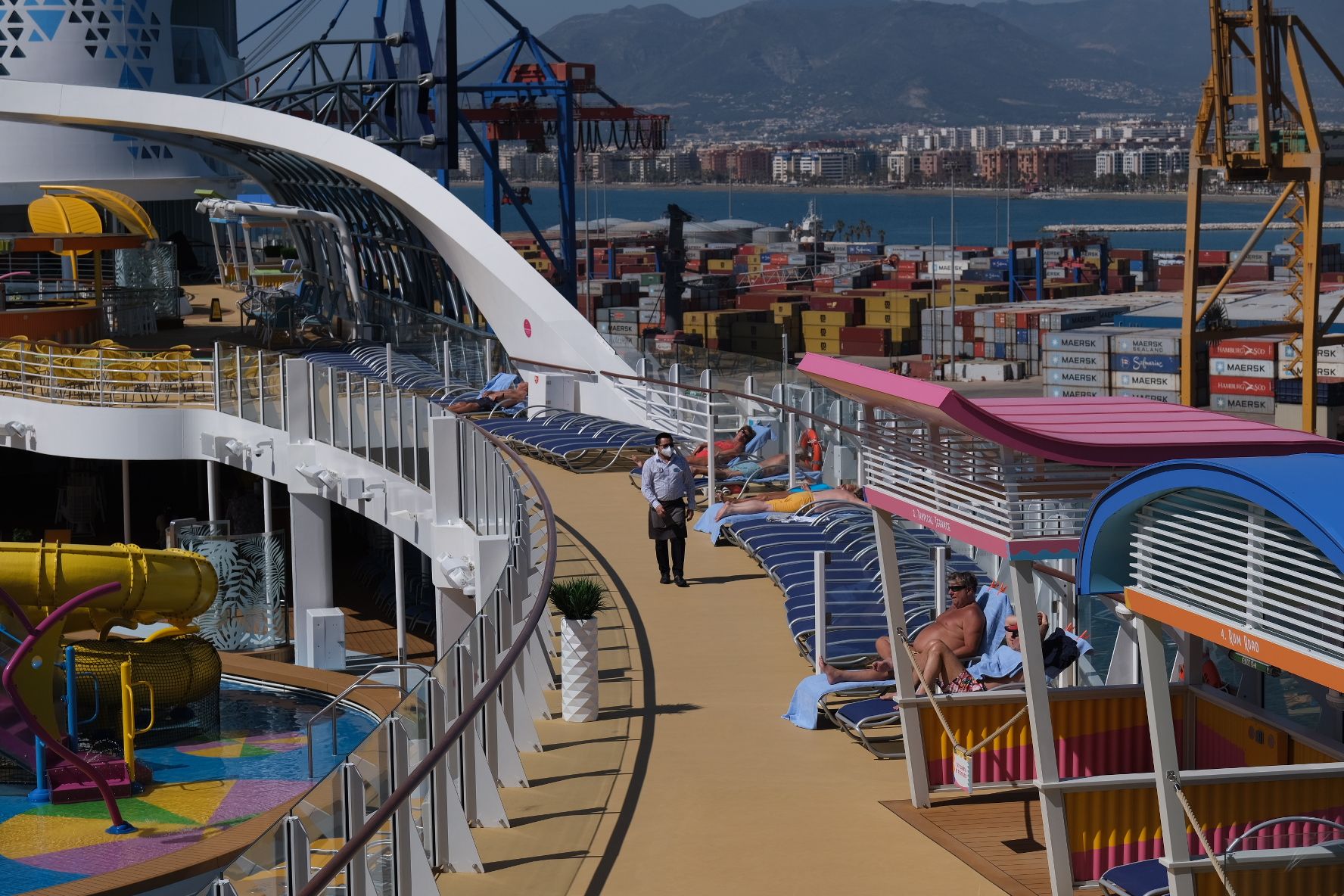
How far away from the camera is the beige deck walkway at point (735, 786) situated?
6.74m

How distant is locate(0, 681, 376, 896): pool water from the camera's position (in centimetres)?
1238

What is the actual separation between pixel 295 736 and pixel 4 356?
8.96 metres

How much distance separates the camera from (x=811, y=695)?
8.85 m

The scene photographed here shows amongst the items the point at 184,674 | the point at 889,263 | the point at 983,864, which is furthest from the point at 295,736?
the point at 889,263

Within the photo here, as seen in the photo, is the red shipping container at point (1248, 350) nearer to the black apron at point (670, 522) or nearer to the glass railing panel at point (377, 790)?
the black apron at point (670, 522)

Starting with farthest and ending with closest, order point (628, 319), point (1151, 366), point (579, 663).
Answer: point (628, 319) → point (1151, 366) → point (579, 663)

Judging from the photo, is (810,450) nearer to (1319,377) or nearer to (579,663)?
(579,663)

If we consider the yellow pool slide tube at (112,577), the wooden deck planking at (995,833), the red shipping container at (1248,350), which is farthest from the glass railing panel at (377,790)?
the red shipping container at (1248,350)

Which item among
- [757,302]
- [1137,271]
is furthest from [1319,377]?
[1137,271]

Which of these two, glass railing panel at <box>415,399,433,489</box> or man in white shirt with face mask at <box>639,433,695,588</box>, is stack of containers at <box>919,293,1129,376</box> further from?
man in white shirt with face mask at <box>639,433,695,588</box>

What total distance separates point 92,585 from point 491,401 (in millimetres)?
6318

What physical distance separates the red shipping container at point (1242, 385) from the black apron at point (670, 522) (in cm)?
4751

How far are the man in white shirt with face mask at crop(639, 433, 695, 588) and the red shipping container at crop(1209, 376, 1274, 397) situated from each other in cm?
4735

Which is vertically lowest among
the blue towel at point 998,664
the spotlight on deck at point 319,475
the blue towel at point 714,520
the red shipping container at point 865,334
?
the red shipping container at point 865,334
